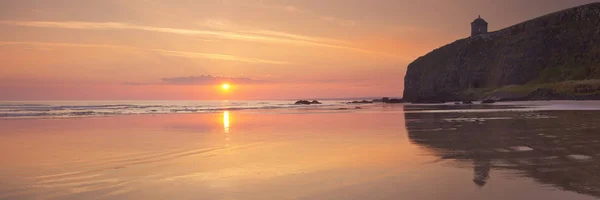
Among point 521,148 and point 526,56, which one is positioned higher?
point 526,56

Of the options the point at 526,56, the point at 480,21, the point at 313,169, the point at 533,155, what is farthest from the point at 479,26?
the point at 313,169

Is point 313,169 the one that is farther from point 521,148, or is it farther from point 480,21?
point 480,21

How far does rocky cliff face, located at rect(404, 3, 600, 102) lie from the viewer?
321 ft

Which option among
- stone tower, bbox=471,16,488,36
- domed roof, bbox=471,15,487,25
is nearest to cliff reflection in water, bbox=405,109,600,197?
stone tower, bbox=471,16,488,36

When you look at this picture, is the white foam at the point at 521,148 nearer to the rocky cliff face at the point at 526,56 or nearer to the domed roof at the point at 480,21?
the rocky cliff face at the point at 526,56

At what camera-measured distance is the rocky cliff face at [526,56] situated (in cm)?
9775

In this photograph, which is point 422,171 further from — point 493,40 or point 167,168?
point 493,40

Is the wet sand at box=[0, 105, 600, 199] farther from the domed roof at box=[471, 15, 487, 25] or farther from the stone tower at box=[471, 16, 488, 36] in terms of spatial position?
the domed roof at box=[471, 15, 487, 25]

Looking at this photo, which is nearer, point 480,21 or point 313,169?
point 313,169

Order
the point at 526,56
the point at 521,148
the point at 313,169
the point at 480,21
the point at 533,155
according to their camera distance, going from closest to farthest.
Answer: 1. the point at 313,169
2. the point at 533,155
3. the point at 521,148
4. the point at 526,56
5. the point at 480,21

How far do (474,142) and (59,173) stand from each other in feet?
39.0

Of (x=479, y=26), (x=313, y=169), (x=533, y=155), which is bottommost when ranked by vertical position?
(x=313, y=169)

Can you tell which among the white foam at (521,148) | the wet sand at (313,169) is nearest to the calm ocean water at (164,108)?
the wet sand at (313,169)

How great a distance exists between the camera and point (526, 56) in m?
107
